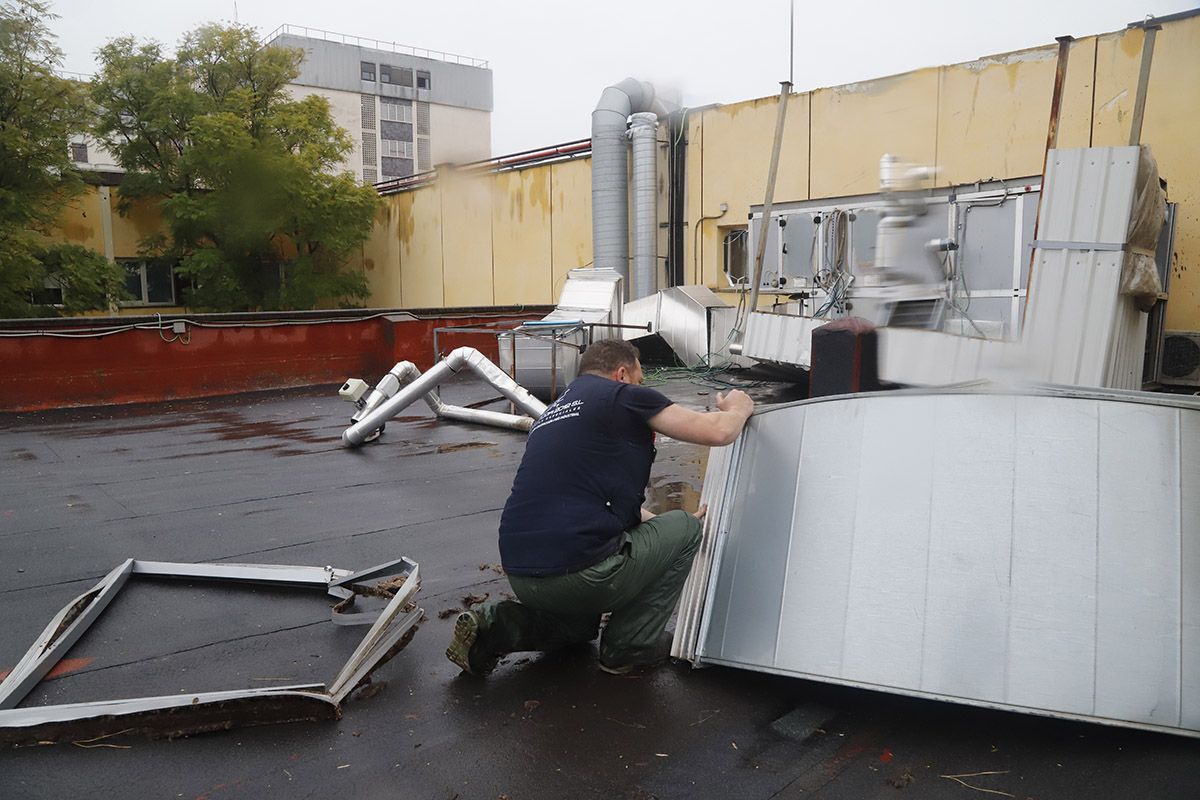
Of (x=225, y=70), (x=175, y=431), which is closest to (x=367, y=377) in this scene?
(x=175, y=431)

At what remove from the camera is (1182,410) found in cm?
272

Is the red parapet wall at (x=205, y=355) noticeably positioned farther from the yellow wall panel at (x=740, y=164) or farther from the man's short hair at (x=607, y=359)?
the man's short hair at (x=607, y=359)

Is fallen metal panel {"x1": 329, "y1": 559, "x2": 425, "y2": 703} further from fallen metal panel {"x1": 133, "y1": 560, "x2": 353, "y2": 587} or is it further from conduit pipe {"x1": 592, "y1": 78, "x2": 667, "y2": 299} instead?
conduit pipe {"x1": 592, "y1": 78, "x2": 667, "y2": 299}

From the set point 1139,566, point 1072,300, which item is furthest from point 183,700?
point 1072,300

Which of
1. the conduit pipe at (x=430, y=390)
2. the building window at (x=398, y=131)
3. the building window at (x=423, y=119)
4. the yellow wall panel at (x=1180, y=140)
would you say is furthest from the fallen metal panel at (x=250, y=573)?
the yellow wall panel at (x=1180, y=140)

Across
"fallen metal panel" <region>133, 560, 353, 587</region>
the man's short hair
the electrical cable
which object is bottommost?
"fallen metal panel" <region>133, 560, 353, 587</region>

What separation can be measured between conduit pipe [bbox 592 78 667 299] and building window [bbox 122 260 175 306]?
15.5m

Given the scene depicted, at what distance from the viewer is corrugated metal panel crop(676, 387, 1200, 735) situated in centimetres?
267

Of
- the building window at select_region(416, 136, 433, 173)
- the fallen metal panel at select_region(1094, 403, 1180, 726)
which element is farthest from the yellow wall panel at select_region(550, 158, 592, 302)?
the fallen metal panel at select_region(1094, 403, 1180, 726)

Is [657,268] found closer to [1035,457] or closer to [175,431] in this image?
[175,431]

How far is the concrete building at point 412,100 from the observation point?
20.0 feet

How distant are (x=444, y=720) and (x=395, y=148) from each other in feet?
18.3

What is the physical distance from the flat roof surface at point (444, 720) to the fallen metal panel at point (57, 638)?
0.21 ft

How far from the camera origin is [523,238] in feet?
73.2
